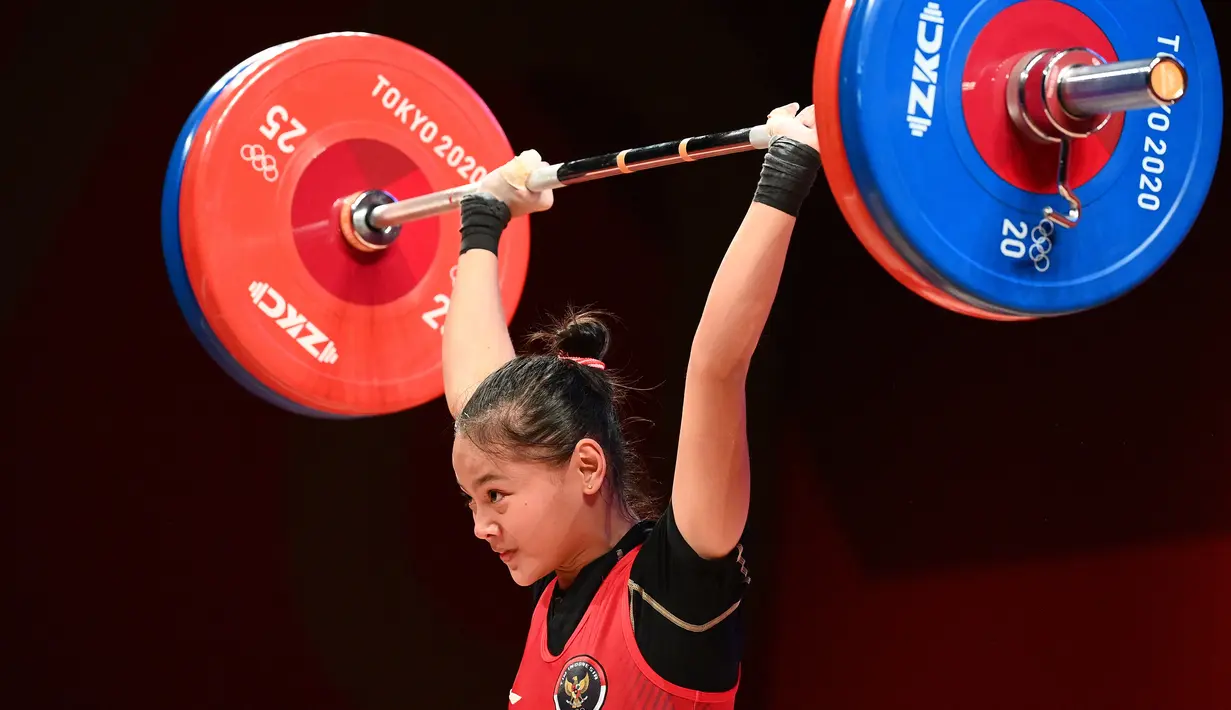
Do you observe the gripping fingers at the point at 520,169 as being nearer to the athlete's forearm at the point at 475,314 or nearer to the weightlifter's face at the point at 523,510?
the athlete's forearm at the point at 475,314

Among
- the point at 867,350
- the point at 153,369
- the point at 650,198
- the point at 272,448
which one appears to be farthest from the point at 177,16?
the point at 867,350

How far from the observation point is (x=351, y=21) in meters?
3.54

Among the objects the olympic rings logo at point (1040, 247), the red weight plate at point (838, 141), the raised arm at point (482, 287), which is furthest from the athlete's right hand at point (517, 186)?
the olympic rings logo at point (1040, 247)

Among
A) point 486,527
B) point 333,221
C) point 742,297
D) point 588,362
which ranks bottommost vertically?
point 486,527

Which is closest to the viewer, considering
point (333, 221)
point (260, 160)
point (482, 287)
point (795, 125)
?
point (795, 125)

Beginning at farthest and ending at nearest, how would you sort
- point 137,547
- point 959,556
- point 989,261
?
point 959,556 → point 137,547 → point 989,261

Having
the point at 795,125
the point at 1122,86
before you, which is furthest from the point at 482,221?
the point at 1122,86

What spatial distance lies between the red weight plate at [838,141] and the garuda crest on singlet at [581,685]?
0.66 meters

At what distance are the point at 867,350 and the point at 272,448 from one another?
1.91 m

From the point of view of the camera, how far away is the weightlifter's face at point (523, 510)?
1786 mm

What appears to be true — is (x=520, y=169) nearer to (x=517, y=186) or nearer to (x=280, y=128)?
(x=517, y=186)

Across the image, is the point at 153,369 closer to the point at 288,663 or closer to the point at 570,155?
the point at 288,663

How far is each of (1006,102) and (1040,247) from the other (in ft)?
0.58

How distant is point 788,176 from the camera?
61.1 inches
